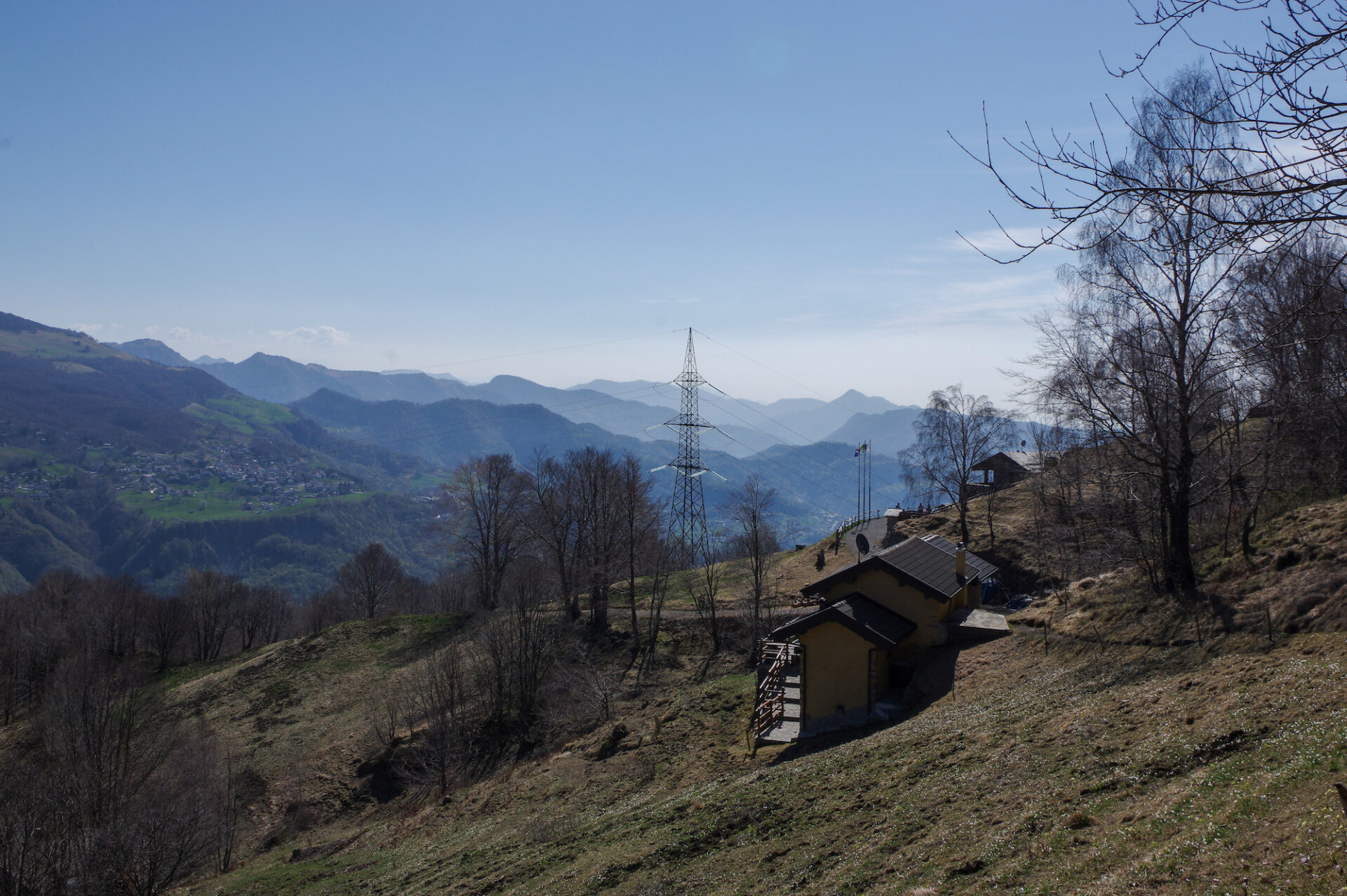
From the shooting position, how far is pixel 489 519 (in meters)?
55.0

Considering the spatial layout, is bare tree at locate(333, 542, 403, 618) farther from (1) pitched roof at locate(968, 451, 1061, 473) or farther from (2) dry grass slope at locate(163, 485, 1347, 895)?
(1) pitched roof at locate(968, 451, 1061, 473)

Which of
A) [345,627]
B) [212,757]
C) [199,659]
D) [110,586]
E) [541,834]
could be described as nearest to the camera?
[541,834]

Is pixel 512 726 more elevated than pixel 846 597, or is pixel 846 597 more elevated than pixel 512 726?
pixel 846 597

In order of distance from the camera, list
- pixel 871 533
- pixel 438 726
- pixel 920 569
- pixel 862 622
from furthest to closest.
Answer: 1. pixel 871 533
2. pixel 438 726
3. pixel 920 569
4. pixel 862 622

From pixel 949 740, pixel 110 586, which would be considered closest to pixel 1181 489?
pixel 949 740

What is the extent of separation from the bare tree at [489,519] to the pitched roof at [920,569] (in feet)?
105

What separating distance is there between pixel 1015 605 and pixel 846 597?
1210 cm

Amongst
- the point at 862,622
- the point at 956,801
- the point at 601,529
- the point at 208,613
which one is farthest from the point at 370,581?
the point at 956,801

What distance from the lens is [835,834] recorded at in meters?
11.7

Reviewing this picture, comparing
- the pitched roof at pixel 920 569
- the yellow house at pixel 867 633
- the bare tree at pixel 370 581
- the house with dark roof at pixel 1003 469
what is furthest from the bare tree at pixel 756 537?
the bare tree at pixel 370 581

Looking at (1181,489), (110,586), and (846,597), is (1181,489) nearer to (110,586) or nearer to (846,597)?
(846,597)

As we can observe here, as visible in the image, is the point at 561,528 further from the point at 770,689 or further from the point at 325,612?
the point at 325,612

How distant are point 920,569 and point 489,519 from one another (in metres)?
37.5

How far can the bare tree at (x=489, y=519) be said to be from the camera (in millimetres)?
54500
